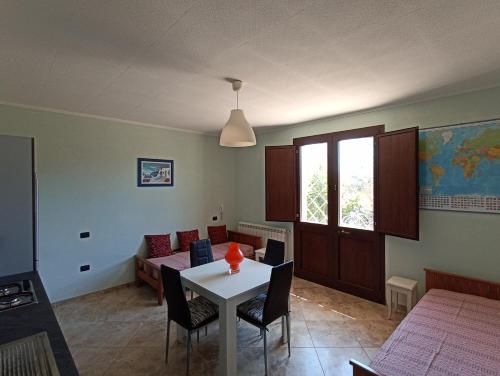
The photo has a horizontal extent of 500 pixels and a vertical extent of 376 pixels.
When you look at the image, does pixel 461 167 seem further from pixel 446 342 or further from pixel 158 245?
pixel 158 245

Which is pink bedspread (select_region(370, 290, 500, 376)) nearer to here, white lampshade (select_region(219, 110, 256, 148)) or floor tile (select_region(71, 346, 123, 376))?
white lampshade (select_region(219, 110, 256, 148))

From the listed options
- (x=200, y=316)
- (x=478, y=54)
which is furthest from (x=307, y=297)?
(x=478, y=54)

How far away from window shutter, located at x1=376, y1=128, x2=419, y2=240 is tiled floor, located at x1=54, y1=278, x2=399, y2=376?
1086mm

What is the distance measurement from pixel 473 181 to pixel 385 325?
1774mm

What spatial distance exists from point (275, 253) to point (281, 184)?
56.2 inches

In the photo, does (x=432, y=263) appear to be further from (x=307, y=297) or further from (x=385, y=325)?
(x=307, y=297)

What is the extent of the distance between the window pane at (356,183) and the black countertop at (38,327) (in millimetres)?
3304

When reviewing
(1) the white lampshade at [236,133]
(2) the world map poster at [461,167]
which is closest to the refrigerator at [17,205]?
(1) the white lampshade at [236,133]

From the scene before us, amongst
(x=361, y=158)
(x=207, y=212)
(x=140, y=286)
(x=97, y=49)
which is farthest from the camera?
(x=207, y=212)

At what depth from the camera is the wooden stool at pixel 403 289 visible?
2.76 meters

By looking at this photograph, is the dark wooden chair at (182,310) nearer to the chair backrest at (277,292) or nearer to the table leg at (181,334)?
the table leg at (181,334)

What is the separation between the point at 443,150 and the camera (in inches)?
106

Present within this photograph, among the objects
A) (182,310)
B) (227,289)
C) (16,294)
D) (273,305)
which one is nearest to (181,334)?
Result: (182,310)

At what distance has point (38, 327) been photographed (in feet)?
4.05
